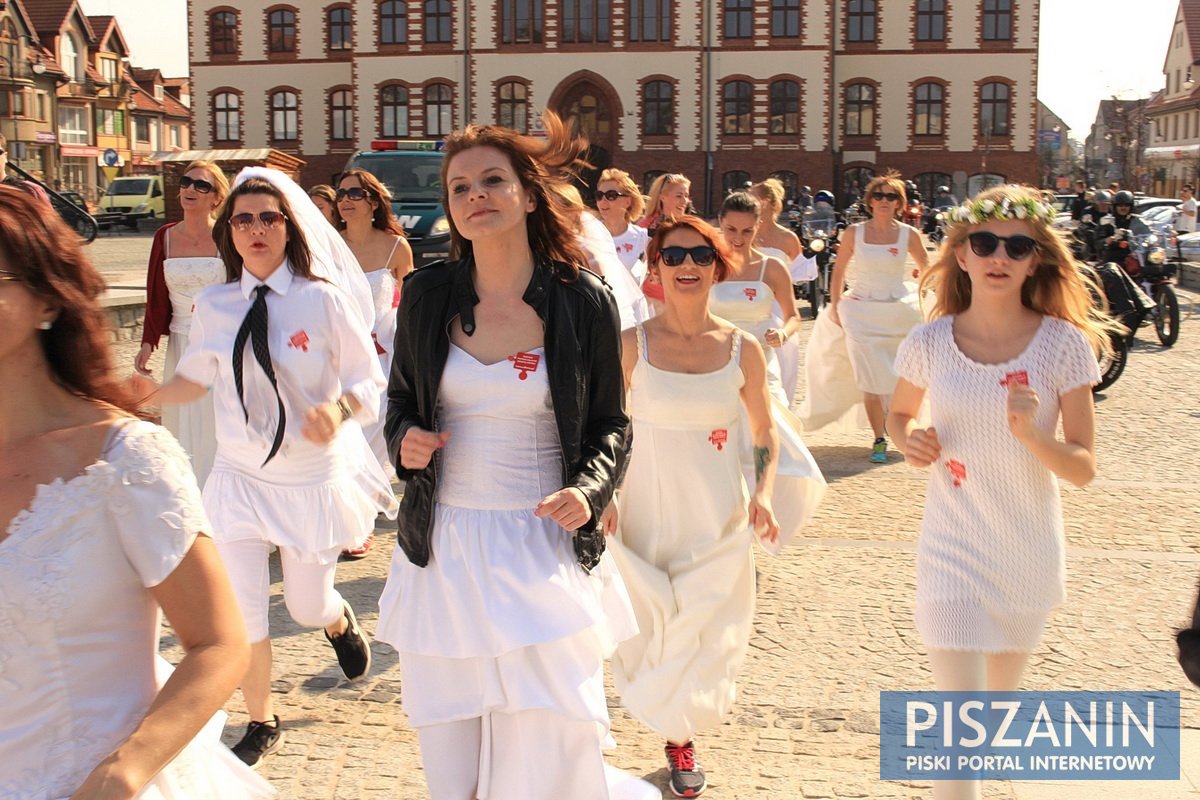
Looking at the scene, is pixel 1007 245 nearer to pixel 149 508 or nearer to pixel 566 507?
pixel 566 507

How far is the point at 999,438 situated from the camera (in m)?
3.87

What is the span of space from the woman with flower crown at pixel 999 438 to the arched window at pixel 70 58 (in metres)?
81.0

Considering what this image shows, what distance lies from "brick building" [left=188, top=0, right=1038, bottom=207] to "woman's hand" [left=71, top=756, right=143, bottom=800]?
54.2 meters

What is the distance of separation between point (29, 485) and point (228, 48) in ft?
209

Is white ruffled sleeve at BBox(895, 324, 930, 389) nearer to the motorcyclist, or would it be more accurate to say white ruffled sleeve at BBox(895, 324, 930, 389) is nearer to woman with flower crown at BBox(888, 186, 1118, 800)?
woman with flower crown at BBox(888, 186, 1118, 800)

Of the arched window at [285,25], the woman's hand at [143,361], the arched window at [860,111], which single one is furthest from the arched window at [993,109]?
the woman's hand at [143,361]

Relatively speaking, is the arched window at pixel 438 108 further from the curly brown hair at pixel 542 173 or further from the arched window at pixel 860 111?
the curly brown hair at pixel 542 173

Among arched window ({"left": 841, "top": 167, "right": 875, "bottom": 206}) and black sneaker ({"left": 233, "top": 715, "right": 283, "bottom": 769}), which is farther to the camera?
arched window ({"left": 841, "top": 167, "right": 875, "bottom": 206})

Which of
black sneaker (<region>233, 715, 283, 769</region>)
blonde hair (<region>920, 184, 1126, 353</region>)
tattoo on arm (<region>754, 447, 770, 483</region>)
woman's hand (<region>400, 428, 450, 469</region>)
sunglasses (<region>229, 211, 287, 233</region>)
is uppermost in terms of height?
sunglasses (<region>229, 211, 287, 233</region>)

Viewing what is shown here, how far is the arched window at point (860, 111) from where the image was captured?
58062mm

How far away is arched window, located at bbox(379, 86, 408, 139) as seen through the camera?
5806cm

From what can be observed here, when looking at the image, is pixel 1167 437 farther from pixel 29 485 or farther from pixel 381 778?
pixel 29 485

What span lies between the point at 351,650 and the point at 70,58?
269 feet

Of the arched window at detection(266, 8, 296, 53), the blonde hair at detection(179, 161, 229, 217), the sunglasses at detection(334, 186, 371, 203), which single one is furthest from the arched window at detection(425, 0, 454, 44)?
the blonde hair at detection(179, 161, 229, 217)
